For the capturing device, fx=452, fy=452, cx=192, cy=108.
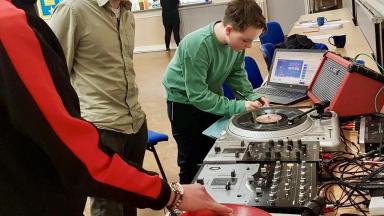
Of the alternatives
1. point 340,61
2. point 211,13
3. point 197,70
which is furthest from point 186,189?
point 211,13

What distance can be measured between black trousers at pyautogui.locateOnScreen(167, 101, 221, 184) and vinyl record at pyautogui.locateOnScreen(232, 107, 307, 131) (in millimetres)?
434

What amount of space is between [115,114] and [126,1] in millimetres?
484

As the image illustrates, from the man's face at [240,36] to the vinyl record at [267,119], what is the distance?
0.30 meters

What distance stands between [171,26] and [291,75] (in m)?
5.48

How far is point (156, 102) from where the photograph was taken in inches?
198

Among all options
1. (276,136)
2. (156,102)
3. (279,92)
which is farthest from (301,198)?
(156,102)

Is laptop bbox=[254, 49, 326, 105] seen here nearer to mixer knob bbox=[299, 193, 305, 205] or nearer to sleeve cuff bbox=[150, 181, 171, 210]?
mixer knob bbox=[299, 193, 305, 205]

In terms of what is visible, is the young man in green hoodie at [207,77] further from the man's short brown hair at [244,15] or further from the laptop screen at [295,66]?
the laptop screen at [295,66]

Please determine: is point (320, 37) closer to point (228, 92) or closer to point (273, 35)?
point (273, 35)

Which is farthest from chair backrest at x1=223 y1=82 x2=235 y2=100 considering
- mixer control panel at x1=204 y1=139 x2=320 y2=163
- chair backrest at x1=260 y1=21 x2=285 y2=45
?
chair backrest at x1=260 y1=21 x2=285 y2=45

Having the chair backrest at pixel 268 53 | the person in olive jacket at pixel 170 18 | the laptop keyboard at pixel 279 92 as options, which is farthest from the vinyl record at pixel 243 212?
the person in olive jacket at pixel 170 18

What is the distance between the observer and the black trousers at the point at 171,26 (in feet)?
25.0

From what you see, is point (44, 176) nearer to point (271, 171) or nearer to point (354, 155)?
point (271, 171)

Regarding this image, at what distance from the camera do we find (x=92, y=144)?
87 centimetres
